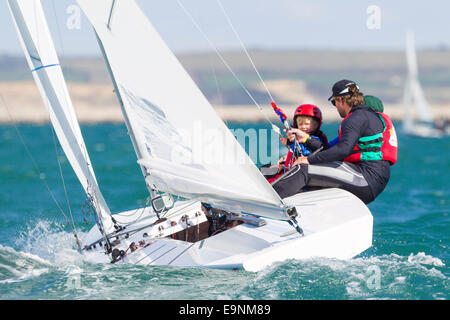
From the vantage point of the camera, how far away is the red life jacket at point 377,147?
4.64 metres

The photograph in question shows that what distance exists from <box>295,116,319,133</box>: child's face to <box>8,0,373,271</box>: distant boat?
58 centimetres

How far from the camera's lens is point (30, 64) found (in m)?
4.93

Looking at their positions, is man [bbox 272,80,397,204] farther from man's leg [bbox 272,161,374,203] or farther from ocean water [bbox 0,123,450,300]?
ocean water [bbox 0,123,450,300]

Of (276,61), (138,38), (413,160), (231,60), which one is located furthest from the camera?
(276,61)

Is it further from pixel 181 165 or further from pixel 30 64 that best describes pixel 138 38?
pixel 30 64

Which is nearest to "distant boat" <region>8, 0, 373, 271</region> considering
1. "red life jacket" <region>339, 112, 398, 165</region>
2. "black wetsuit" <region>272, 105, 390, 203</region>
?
"black wetsuit" <region>272, 105, 390, 203</region>

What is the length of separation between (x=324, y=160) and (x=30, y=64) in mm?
2602

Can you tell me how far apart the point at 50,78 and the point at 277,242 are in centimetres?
239

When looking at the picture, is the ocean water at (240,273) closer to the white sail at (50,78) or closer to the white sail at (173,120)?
the white sail at (50,78)

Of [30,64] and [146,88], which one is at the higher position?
[30,64]

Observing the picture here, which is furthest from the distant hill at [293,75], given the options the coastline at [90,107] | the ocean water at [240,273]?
the ocean water at [240,273]

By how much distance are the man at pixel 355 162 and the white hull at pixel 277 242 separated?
0.12 m
